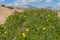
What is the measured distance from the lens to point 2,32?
11398mm

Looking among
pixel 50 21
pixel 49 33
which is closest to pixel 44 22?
pixel 50 21

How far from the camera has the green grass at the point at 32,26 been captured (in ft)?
34.1

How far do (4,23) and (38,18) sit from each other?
1783 mm

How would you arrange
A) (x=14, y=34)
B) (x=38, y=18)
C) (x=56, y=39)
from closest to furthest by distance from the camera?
(x=56, y=39)
(x=14, y=34)
(x=38, y=18)

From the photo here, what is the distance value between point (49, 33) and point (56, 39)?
44cm

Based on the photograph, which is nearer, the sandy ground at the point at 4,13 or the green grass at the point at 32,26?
the green grass at the point at 32,26

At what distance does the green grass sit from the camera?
10406 mm

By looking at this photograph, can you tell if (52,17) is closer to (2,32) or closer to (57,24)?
(57,24)

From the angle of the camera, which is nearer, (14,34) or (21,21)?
(14,34)

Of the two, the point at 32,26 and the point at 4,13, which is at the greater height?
the point at 32,26

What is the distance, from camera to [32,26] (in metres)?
11.1

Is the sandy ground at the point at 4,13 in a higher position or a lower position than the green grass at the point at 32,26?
lower

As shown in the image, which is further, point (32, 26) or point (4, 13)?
point (4, 13)


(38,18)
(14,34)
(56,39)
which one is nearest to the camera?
(56,39)
